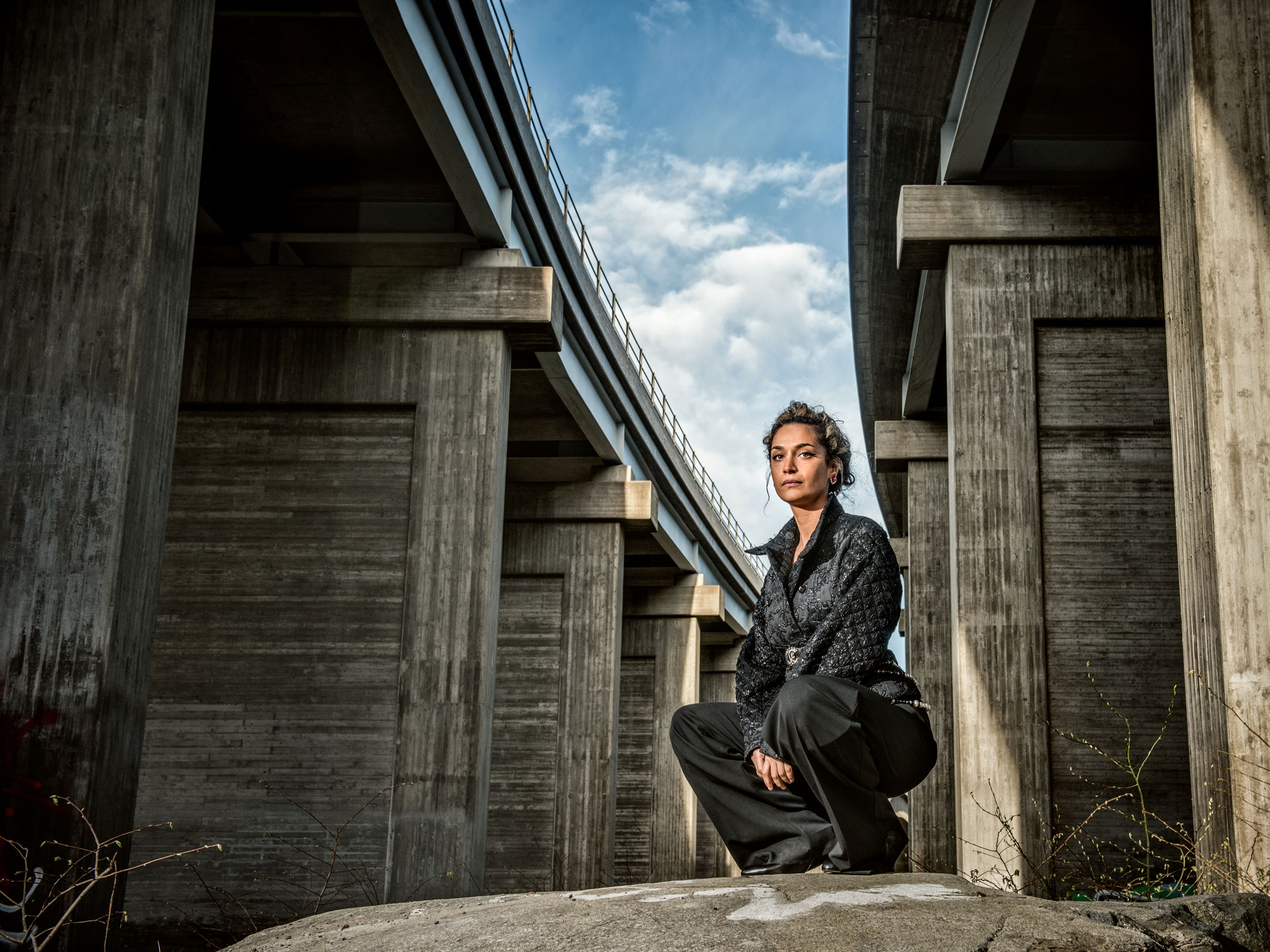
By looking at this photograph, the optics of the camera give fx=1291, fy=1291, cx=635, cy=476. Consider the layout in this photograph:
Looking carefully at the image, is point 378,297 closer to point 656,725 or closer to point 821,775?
point 821,775

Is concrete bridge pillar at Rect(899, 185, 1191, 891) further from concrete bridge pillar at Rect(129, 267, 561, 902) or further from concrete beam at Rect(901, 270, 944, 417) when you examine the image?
concrete bridge pillar at Rect(129, 267, 561, 902)

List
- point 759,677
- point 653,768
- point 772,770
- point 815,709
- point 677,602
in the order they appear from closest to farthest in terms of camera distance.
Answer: point 815,709
point 772,770
point 759,677
point 653,768
point 677,602

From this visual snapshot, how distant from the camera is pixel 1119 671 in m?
10.7

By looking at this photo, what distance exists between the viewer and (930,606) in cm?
1861

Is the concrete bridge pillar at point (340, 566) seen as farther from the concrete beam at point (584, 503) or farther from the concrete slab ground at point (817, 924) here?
the concrete slab ground at point (817, 924)

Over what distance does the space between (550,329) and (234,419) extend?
3.38m

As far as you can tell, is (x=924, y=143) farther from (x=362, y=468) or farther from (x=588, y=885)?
(x=588, y=885)

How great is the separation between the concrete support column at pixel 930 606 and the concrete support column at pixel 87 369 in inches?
485

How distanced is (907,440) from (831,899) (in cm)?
1632

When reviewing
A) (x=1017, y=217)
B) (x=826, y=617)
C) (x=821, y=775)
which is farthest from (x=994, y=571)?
(x=821, y=775)

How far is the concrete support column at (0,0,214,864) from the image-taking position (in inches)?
233

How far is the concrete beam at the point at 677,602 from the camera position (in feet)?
96.4

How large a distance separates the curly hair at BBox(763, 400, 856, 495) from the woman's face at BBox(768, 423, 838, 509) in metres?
0.04

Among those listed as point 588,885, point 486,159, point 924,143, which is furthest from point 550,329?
point 588,885
